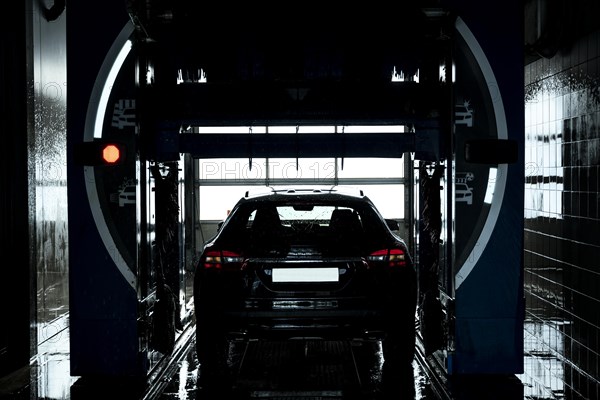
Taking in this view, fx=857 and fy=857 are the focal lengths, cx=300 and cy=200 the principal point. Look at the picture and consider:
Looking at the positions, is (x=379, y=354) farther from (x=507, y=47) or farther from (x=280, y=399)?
(x=507, y=47)

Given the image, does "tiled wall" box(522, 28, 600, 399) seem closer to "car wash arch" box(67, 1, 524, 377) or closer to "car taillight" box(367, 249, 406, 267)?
"car wash arch" box(67, 1, 524, 377)

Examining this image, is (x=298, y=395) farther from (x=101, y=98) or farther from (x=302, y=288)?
(x=101, y=98)

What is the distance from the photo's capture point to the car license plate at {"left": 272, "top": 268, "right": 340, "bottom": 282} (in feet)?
21.0

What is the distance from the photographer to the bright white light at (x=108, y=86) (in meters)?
6.69

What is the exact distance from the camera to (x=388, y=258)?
21.3 feet

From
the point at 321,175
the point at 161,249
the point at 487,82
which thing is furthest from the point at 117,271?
the point at 321,175

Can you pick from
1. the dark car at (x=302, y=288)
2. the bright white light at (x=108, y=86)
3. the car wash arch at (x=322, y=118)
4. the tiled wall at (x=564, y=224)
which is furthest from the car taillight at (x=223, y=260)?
the tiled wall at (x=564, y=224)

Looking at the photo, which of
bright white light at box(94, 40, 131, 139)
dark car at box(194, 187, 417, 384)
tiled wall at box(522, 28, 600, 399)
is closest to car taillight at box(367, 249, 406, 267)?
dark car at box(194, 187, 417, 384)

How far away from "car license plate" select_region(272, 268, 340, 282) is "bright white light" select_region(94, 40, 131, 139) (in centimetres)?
180

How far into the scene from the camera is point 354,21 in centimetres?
699

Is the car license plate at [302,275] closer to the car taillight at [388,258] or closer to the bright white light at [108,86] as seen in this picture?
the car taillight at [388,258]

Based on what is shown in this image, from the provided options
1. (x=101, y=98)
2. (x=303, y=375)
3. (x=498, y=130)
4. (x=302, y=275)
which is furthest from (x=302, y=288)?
(x=101, y=98)

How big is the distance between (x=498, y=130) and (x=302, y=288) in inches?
77.1

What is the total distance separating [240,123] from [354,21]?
1.40 meters
